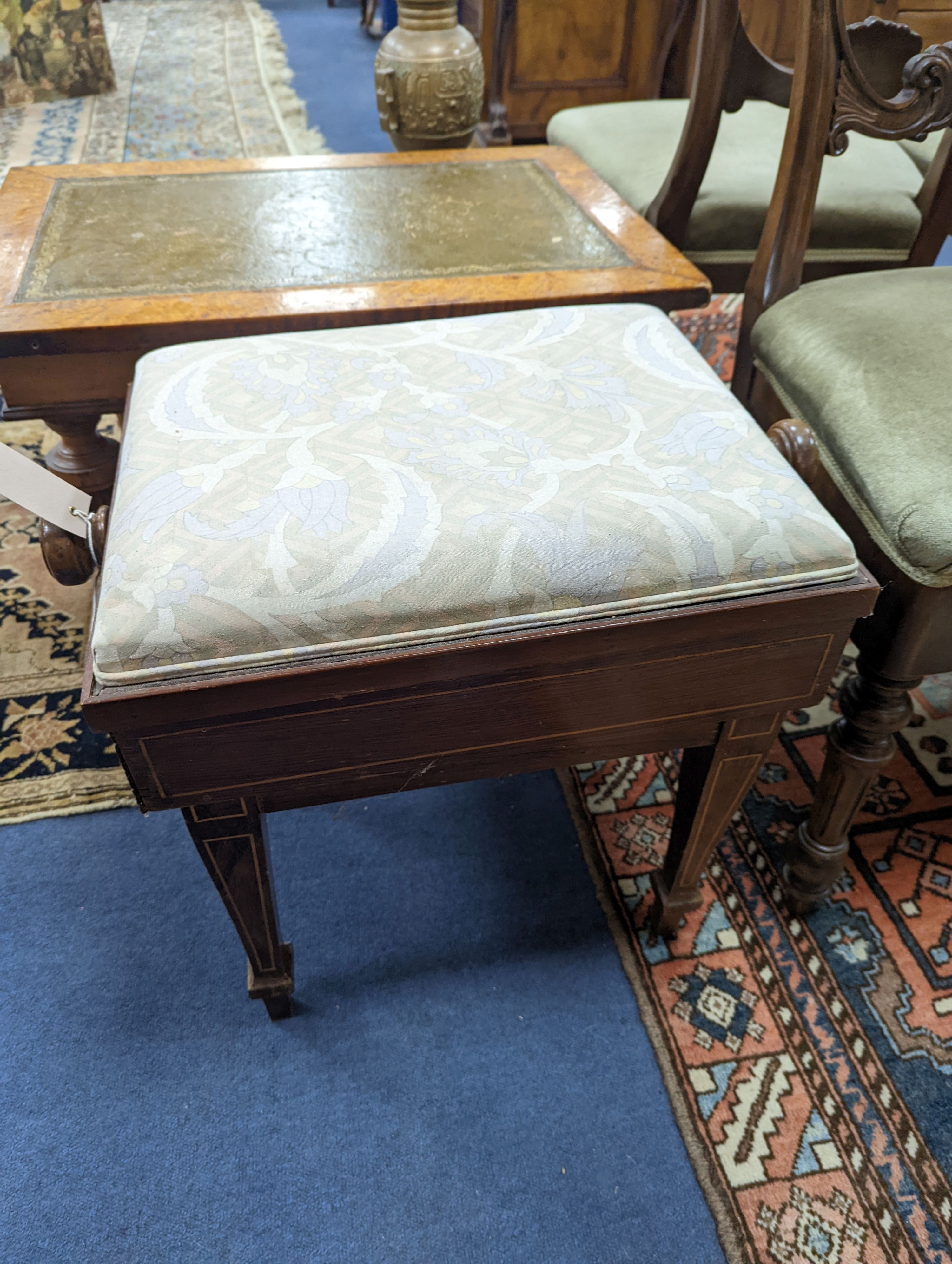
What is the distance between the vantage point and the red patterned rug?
0.74m

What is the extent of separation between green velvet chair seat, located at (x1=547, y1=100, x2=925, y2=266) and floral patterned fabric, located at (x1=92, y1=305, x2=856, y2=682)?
69 centimetres

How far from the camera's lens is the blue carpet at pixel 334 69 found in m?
2.89

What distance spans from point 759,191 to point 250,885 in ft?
3.91

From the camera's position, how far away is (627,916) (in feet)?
3.09

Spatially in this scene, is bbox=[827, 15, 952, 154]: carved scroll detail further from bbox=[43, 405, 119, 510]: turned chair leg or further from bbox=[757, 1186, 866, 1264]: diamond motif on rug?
bbox=[757, 1186, 866, 1264]: diamond motif on rug

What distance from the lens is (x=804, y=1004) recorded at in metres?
0.87

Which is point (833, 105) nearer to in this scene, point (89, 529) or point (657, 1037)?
point (89, 529)

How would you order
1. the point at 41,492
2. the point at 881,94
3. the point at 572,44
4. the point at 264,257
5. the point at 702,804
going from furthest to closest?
the point at 572,44 < the point at 264,257 < the point at 881,94 < the point at 702,804 < the point at 41,492

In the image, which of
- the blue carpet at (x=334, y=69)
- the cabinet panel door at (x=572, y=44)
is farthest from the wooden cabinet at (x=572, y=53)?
the blue carpet at (x=334, y=69)

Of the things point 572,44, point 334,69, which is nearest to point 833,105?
point 572,44

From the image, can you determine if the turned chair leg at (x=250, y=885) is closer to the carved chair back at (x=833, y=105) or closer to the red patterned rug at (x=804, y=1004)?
the red patterned rug at (x=804, y=1004)

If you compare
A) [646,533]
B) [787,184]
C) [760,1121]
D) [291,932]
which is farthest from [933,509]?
[291,932]

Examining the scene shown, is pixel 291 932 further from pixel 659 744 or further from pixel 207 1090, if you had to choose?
pixel 659 744

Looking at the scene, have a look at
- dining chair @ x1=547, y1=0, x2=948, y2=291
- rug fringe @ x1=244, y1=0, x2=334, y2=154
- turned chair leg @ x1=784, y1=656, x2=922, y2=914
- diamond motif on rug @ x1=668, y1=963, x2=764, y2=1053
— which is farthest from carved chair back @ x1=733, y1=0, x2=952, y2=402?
rug fringe @ x1=244, y1=0, x2=334, y2=154
